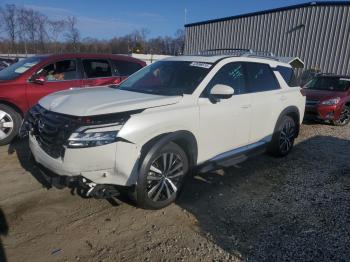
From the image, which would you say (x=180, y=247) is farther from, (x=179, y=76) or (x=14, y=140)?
(x=14, y=140)

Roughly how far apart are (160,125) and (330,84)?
9030mm

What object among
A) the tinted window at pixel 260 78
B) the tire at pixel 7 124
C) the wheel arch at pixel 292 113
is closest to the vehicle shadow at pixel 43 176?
the tire at pixel 7 124

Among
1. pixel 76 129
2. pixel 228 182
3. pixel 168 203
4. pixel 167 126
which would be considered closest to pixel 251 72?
pixel 228 182

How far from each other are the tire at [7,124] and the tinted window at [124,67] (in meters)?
2.57

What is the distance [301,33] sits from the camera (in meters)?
18.7

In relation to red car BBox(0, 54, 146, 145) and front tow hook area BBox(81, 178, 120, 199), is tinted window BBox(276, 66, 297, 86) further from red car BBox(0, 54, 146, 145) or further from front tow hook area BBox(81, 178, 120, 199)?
front tow hook area BBox(81, 178, 120, 199)

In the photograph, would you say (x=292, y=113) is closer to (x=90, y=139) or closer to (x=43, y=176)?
(x=90, y=139)

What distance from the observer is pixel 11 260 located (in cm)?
287

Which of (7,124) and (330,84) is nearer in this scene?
(7,124)

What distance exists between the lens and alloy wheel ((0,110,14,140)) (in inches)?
238

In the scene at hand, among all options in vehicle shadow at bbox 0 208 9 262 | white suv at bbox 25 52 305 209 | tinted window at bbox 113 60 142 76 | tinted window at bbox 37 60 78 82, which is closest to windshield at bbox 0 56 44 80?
tinted window at bbox 37 60 78 82

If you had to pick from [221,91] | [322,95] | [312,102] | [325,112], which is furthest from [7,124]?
[322,95]

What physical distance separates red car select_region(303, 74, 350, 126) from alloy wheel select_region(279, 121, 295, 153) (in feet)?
13.1

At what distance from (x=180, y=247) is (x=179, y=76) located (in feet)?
7.79
